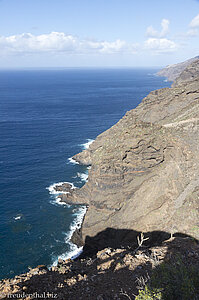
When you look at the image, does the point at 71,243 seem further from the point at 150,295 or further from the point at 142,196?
the point at 150,295

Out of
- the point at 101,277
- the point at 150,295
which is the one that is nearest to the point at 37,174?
the point at 101,277

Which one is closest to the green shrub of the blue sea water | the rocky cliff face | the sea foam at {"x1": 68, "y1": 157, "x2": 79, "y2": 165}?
the rocky cliff face

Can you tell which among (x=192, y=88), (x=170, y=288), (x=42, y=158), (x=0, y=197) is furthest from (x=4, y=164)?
(x=170, y=288)

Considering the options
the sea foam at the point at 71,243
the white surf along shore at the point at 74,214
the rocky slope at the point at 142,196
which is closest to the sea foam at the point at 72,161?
the white surf along shore at the point at 74,214

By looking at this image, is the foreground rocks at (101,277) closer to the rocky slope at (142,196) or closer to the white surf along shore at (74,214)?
the rocky slope at (142,196)

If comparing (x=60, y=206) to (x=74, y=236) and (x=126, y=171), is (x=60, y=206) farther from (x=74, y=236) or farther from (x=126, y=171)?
(x=126, y=171)

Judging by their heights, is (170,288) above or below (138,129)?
below

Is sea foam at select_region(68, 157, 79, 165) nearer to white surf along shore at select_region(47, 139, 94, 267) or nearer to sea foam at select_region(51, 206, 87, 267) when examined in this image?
Answer: white surf along shore at select_region(47, 139, 94, 267)
